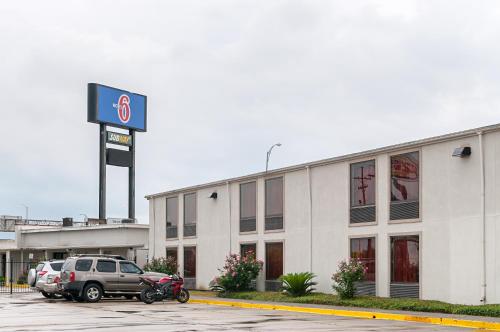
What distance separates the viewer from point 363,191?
29.8 m

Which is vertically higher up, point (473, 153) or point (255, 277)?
point (473, 153)

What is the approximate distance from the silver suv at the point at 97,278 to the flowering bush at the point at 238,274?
3.32 meters

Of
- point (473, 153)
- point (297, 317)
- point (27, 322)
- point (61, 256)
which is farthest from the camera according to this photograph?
point (61, 256)

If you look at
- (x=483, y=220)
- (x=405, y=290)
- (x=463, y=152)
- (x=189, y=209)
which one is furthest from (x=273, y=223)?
(x=483, y=220)

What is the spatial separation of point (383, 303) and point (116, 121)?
3736 cm

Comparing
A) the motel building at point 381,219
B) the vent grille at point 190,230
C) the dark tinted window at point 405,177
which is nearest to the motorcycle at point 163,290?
the motel building at point 381,219

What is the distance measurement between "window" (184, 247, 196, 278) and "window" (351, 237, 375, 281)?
493 inches

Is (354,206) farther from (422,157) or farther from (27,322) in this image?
(27,322)

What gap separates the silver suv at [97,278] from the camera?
31.2 metres

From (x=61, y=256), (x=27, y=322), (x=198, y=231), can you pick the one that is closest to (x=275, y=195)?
(x=198, y=231)

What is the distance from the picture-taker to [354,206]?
3011 cm

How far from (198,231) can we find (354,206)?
1216 cm

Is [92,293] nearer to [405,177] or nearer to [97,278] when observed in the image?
[97,278]

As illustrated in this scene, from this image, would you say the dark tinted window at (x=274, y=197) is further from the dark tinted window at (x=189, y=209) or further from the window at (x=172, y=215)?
the window at (x=172, y=215)
